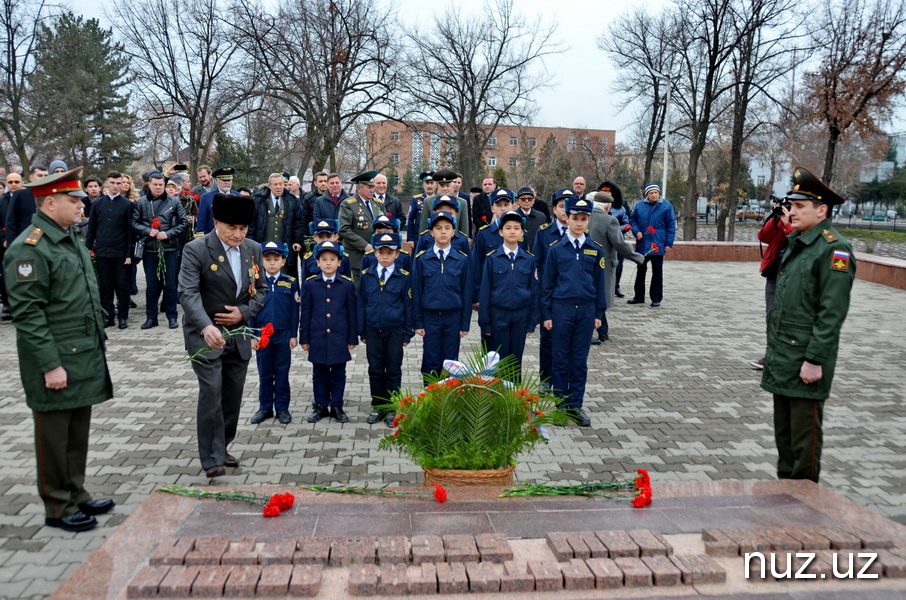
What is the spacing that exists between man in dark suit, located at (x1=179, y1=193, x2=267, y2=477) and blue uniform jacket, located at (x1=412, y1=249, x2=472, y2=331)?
188 cm

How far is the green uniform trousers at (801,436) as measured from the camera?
467cm

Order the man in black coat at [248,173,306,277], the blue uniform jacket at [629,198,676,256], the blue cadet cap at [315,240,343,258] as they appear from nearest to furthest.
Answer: the blue cadet cap at [315,240,343,258]
the man in black coat at [248,173,306,277]
the blue uniform jacket at [629,198,676,256]

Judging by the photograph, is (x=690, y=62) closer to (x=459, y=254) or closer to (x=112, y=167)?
(x=459, y=254)

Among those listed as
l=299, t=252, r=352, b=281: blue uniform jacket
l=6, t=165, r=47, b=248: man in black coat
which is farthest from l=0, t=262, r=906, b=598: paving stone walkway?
l=6, t=165, r=47, b=248: man in black coat

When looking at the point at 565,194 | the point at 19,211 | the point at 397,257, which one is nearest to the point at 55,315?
the point at 397,257

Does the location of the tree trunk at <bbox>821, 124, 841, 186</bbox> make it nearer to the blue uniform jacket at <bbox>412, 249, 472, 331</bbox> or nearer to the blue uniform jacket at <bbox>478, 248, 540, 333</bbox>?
the blue uniform jacket at <bbox>478, 248, 540, 333</bbox>

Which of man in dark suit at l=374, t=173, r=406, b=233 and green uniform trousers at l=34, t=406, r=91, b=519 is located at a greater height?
man in dark suit at l=374, t=173, r=406, b=233

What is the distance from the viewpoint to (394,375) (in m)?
7.03

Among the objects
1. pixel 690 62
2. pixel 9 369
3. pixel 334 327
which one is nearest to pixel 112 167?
pixel 690 62

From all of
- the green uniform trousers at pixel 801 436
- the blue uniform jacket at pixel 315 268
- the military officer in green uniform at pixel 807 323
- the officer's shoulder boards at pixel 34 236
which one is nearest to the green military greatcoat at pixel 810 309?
the military officer in green uniform at pixel 807 323

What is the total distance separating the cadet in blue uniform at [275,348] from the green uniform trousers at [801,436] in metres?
4.34

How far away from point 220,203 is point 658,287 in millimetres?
10420

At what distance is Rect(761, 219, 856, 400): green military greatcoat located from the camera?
4562mm

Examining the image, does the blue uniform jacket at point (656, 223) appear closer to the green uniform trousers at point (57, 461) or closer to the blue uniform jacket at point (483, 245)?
the blue uniform jacket at point (483, 245)
